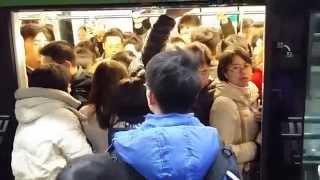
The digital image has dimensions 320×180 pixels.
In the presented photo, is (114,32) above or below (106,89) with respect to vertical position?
above

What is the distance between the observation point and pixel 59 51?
9.21ft

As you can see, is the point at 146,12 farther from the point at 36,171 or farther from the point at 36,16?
the point at 36,171

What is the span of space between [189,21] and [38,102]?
0.81 meters

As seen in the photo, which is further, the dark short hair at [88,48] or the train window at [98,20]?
the dark short hair at [88,48]

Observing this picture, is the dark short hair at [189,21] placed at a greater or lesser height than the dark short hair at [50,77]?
greater

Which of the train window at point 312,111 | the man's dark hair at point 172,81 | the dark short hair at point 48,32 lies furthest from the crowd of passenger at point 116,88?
the man's dark hair at point 172,81

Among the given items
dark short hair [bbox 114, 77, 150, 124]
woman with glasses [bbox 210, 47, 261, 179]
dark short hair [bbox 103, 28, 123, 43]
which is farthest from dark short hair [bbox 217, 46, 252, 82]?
dark short hair [bbox 103, 28, 123, 43]

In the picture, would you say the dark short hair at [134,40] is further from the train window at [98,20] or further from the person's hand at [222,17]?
the person's hand at [222,17]

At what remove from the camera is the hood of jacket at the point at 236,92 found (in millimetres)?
2711

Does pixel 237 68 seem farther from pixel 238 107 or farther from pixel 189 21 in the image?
pixel 189 21

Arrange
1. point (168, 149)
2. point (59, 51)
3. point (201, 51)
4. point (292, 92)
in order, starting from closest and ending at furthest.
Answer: point (168, 149), point (292, 92), point (201, 51), point (59, 51)

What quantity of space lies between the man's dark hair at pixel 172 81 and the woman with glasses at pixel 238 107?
30.6 inches

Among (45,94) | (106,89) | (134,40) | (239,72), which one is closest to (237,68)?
(239,72)

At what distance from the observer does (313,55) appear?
2.54 m
